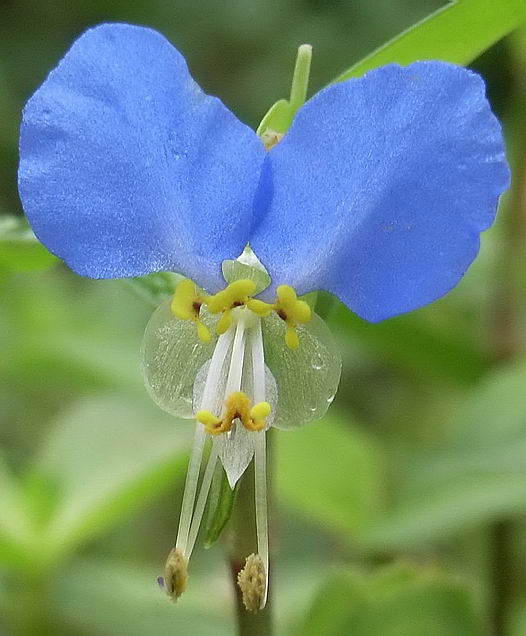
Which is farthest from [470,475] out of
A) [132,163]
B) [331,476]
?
[132,163]

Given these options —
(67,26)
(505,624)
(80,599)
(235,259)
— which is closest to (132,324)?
(80,599)

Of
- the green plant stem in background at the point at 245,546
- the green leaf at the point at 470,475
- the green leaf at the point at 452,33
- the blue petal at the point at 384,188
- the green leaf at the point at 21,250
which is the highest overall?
the green leaf at the point at 452,33

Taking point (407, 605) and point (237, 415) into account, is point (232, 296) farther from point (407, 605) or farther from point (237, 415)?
point (407, 605)

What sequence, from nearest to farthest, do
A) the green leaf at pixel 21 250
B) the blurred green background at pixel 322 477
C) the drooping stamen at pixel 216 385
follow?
the drooping stamen at pixel 216 385, the green leaf at pixel 21 250, the blurred green background at pixel 322 477

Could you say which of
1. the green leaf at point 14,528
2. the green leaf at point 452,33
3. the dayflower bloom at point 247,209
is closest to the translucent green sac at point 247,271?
the dayflower bloom at point 247,209

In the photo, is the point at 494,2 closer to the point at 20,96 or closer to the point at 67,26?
the point at 20,96

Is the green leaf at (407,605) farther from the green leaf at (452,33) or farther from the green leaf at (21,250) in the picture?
the green leaf at (452,33)
